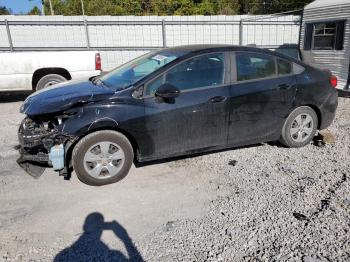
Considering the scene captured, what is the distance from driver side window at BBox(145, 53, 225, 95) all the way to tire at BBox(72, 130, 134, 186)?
73cm

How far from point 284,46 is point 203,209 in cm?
1300

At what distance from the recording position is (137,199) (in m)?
3.81

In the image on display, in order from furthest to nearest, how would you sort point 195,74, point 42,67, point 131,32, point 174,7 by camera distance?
1. point 174,7
2. point 131,32
3. point 42,67
4. point 195,74

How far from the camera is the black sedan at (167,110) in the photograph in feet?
12.9

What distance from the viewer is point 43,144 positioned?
392cm

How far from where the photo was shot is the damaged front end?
12.6ft

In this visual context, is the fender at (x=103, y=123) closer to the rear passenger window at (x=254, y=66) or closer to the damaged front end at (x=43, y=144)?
the damaged front end at (x=43, y=144)

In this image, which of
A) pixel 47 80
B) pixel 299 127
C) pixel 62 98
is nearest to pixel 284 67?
pixel 299 127

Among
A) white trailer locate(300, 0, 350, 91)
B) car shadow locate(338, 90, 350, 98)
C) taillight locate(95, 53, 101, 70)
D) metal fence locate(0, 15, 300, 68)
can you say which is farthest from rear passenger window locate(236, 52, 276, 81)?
metal fence locate(0, 15, 300, 68)

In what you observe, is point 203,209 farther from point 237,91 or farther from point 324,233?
point 237,91

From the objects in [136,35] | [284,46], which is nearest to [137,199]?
[136,35]

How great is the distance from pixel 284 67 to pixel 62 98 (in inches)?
124

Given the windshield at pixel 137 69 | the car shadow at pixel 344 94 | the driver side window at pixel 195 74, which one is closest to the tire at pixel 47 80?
the windshield at pixel 137 69

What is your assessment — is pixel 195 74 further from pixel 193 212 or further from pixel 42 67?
pixel 42 67
